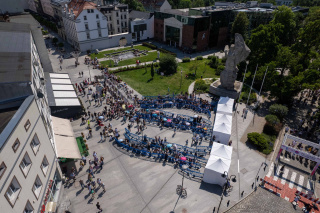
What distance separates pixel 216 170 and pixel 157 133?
34.9 ft

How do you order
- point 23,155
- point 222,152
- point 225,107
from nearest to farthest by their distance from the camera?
point 23,155 < point 222,152 < point 225,107

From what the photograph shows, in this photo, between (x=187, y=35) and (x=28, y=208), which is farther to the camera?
(x=187, y=35)

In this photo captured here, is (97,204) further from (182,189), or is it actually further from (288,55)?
(288,55)

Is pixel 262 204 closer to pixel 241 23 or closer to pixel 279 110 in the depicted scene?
pixel 279 110

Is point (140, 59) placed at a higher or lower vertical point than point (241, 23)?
lower

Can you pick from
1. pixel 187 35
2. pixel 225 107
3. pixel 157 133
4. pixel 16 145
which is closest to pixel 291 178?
pixel 225 107

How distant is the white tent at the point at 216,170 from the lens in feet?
67.3

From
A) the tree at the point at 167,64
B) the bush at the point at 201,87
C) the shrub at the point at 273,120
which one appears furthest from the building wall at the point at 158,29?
the shrub at the point at 273,120

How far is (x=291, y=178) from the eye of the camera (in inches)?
894

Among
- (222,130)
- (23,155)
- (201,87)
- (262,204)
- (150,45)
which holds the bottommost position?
(262,204)

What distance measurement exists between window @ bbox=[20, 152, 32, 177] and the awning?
5686 millimetres

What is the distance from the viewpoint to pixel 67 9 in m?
60.3

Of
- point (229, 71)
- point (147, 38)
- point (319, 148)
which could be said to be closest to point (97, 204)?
point (319, 148)

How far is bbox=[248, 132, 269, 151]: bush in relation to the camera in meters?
26.1
